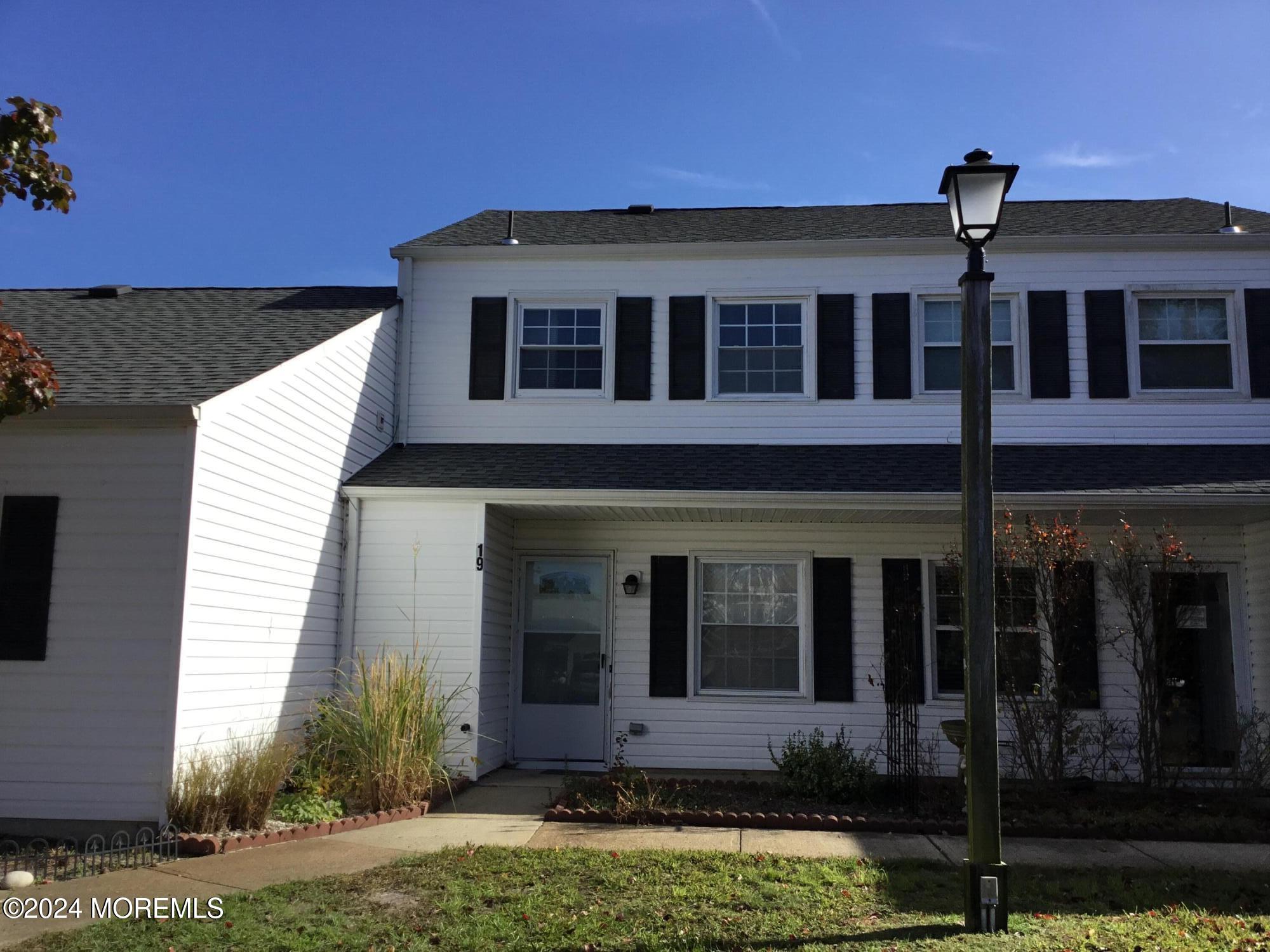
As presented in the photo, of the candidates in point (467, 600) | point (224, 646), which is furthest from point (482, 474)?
point (224, 646)

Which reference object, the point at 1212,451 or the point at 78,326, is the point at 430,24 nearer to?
the point at 78,326

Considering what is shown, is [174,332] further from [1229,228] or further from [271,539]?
[1229,228]

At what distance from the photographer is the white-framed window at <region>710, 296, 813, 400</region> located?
11.4 metres

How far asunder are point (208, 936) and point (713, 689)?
6495 millimetres

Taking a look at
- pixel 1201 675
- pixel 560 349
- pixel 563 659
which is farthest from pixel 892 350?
pixel 563 659

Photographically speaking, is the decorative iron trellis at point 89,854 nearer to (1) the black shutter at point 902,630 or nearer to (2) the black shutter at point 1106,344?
(1) the black shutter at point 902,630

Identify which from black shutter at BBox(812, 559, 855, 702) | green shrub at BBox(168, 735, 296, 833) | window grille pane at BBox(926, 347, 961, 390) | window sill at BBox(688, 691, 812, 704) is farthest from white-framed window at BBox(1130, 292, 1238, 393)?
green shrub at BBox(168, 735, 296, 833)

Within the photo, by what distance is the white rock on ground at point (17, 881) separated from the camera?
5.86m

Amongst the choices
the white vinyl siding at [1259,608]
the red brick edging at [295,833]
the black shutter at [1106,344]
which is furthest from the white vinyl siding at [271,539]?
the white vinyl siding at [1259,608]

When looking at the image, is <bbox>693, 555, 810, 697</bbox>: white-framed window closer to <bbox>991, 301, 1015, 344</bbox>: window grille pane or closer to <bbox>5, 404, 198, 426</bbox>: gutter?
<bbox>991, 301, 1015, 344</bbox>: window grille pane

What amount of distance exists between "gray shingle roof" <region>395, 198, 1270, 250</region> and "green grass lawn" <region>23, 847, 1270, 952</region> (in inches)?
287

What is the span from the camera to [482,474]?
10305mm

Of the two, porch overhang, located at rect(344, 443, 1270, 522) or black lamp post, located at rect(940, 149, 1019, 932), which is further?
porch overhang, located at rect(344, 443, 1270, 522)

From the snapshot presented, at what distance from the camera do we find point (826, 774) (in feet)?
28.8
